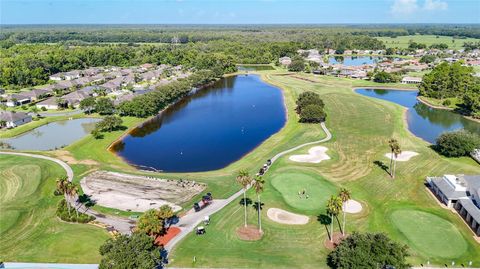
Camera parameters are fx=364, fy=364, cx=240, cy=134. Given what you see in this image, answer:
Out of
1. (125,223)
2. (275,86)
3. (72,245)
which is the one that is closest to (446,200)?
(125,223)

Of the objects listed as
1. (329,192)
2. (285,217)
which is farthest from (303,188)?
(285,217)

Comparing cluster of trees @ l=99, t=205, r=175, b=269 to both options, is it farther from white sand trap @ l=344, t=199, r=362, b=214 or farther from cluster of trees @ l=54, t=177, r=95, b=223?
white sand trap @ l=344, t=199, r=362, b=214

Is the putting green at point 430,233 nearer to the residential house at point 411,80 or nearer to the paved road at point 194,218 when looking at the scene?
the paved road at point 194,218

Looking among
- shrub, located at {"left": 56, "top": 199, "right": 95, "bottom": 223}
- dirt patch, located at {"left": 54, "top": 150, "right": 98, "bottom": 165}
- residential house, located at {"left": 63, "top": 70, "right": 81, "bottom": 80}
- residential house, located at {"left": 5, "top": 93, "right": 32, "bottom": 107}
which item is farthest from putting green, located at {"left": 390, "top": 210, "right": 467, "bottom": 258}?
residential house, located at {"left": 63, "top": 70, "right": 81, "bottom": 80}

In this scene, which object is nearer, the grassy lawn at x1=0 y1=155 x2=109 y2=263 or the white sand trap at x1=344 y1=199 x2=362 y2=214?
the grassy lawn at x1=0 y1=155 x2=109 y2=263

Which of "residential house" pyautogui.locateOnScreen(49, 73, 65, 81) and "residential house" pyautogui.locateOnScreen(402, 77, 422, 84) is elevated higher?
"residential house" pyautogui.locateOnScreen(49, 73, 65, 81)

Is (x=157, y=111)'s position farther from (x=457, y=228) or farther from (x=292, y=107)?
(x=457, y=228)
